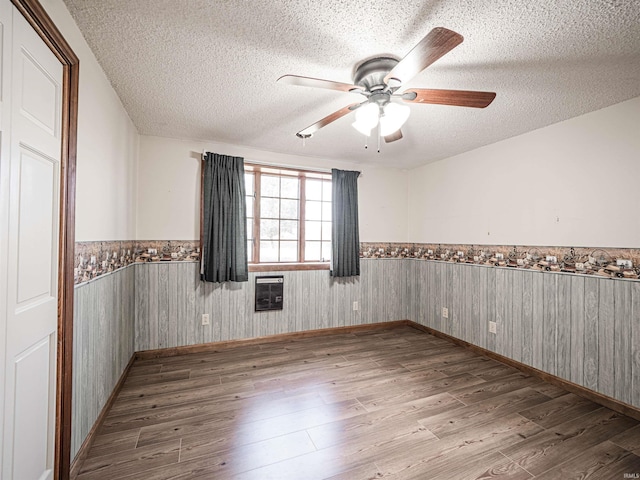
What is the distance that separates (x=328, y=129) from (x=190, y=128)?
1.37 metres

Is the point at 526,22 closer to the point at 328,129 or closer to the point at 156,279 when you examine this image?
the point at 328,129

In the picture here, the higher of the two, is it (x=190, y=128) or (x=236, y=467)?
(x=190, y=128)

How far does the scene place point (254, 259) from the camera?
367cm

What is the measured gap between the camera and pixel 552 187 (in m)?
2.73

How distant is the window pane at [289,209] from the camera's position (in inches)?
151

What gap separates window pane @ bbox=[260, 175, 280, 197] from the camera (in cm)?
373

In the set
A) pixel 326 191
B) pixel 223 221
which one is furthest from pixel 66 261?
pixel 326 191

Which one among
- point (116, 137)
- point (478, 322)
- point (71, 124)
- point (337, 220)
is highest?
point (116, 137)

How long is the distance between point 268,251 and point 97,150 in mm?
2143

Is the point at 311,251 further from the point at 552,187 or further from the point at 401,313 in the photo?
the point at 552,187

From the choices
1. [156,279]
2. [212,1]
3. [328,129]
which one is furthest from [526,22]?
[156,279]

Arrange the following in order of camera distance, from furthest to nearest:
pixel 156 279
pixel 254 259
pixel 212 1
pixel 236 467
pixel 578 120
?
1. pixel 254 259
2. pixel 156 279
3. pixel 578 120
4. pixel 236 467
5. pixel 212 1

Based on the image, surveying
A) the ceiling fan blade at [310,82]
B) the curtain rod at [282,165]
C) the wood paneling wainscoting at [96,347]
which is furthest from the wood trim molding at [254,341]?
the ceiling fan blade at [310,82]

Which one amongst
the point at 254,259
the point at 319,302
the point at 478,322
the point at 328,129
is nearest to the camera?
the point at 328,129
